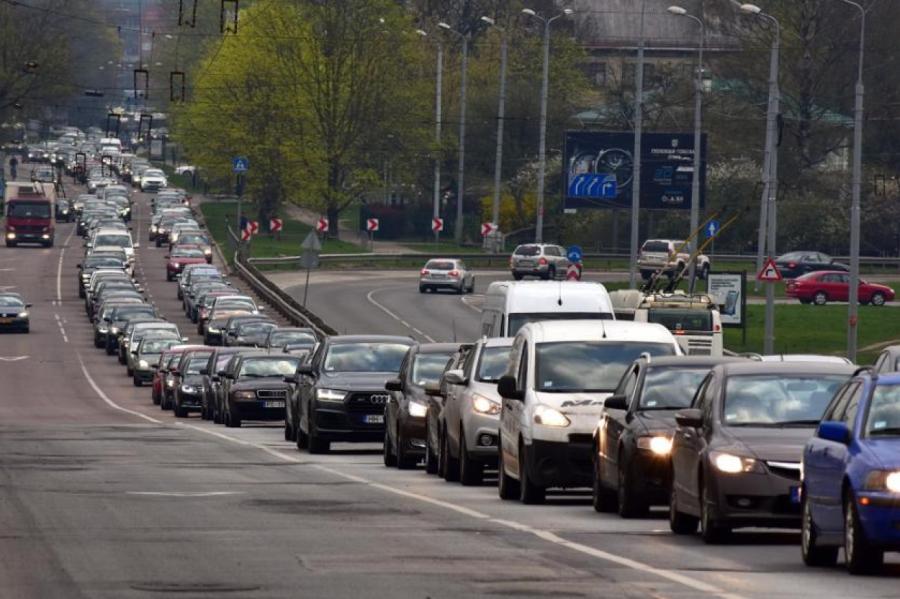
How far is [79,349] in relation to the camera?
71.9 meters

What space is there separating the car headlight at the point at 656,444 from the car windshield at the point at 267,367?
22689 millimetres

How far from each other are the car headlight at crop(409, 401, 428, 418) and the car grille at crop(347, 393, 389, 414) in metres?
3.38

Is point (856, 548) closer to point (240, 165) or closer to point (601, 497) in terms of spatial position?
point (601, 497)

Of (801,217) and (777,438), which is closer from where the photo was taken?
(777,438)

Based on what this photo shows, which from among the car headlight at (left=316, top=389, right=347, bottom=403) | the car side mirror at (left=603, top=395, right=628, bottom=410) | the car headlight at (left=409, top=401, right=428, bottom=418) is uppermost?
the car side mirror at (left=603, top=395, right=628, bottom=410)

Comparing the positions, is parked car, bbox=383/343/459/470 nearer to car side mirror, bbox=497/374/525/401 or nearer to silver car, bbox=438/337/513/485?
silver car, bbox=438/337/513/485

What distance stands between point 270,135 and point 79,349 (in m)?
51.4

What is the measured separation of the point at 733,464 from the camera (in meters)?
16.7

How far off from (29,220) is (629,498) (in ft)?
323

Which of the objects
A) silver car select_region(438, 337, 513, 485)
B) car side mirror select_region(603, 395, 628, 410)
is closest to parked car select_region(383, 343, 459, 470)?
silver car select_region(438, 337, 513, 485)

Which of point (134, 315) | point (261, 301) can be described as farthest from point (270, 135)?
point (134, 315)

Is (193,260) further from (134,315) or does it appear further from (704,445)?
(704,445)

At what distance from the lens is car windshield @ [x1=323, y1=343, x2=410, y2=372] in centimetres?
3291

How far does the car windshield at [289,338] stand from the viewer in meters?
52.6
